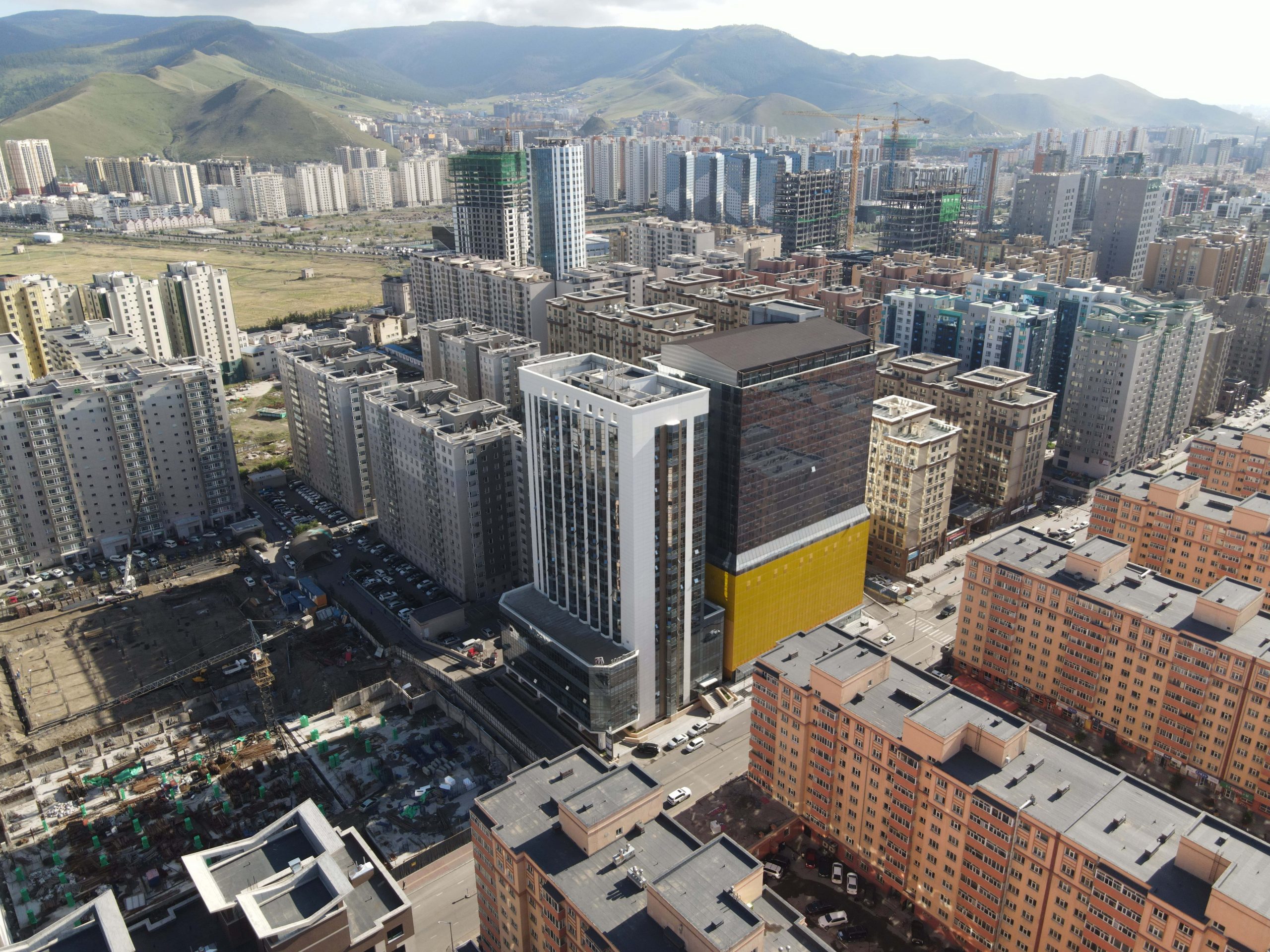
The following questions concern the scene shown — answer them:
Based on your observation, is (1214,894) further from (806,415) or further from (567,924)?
(806,415)

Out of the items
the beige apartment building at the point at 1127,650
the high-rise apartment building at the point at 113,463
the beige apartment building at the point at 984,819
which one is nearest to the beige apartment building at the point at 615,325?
the beige apartment building at the point at 1127,650

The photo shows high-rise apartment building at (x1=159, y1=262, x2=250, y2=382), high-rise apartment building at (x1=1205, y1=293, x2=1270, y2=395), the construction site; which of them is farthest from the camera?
high-rise apartment building at (x1=159, y1=262, x2=250, y2=382)

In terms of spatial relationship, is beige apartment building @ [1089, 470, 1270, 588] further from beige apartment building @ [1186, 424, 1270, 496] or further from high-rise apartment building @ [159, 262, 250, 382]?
high-rise apartment building @ [159, 262, 250, 382]

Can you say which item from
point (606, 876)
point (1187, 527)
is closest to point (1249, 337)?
point (1187, 527)

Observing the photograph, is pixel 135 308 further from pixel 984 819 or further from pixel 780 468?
pixel 984 819

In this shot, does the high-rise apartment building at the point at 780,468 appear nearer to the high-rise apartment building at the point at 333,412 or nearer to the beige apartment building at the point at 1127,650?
the beige apartment building at the point at 1127,650

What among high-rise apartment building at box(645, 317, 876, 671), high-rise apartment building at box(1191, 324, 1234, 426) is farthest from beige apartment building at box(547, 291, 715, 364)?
high-rise apartment building at box(1191, 324, 1234, 426)
